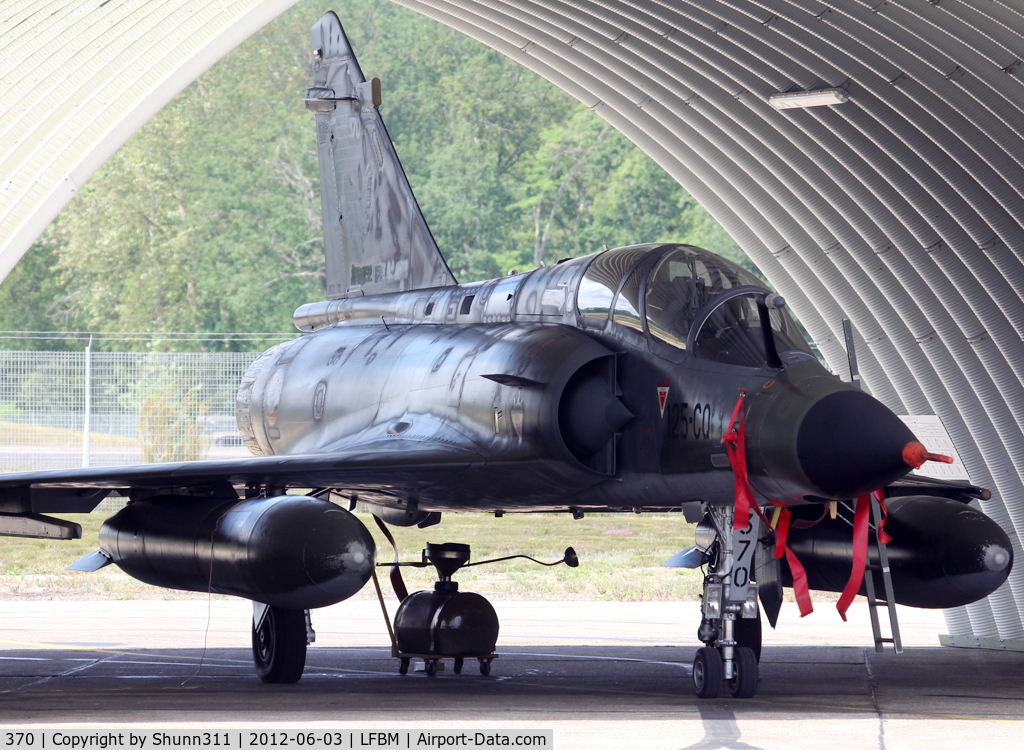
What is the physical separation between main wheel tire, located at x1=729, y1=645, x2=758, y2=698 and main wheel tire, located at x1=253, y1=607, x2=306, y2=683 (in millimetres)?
3527

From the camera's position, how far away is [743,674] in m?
8.79

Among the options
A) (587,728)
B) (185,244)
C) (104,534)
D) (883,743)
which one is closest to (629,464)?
(587,728)

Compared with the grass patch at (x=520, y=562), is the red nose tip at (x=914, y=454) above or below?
above

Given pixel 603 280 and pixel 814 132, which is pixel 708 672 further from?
pixel 814 132

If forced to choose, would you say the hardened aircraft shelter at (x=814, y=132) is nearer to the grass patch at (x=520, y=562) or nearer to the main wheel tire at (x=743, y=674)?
the main wheel tire at (x=743, y=674)

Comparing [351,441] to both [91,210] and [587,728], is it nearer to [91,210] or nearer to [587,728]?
[587,728]

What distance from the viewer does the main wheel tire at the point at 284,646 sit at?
1048 cm

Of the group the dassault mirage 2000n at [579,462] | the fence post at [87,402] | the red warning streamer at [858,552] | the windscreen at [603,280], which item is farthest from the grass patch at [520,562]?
the red warning streamer at [858,552]

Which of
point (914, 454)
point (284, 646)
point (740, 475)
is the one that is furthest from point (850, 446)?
point (284, 646)

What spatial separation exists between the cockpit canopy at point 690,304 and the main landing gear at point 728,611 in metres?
1.15

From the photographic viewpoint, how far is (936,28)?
11578mm

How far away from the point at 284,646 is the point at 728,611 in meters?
3.72

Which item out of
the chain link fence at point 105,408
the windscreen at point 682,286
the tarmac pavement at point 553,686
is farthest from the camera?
the chain link fence at point 105,408
